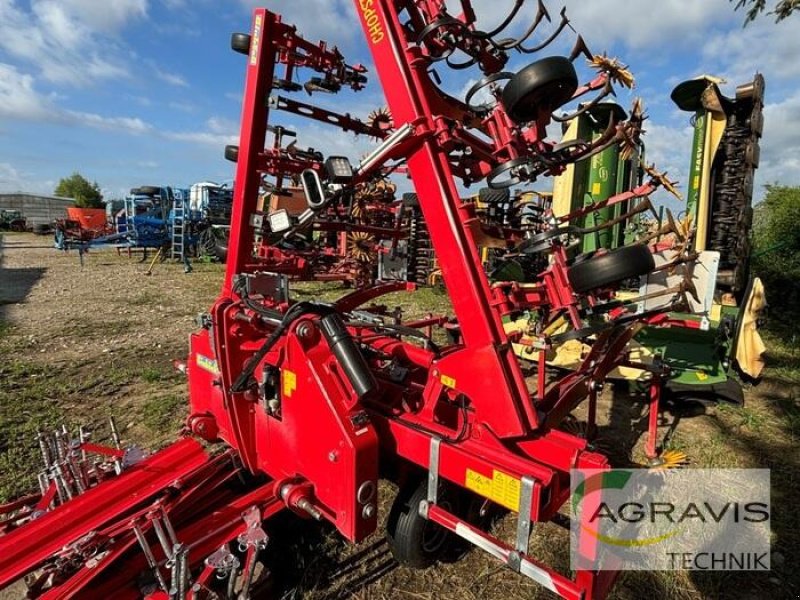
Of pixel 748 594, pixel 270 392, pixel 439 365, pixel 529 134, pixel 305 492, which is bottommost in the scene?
pixel 748 594

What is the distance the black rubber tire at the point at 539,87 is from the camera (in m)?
1.99

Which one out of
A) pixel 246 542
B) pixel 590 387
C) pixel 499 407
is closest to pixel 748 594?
pixel 590 387

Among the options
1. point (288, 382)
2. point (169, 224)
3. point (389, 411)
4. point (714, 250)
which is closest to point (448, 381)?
point (389, 411)

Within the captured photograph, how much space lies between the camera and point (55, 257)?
764 inches

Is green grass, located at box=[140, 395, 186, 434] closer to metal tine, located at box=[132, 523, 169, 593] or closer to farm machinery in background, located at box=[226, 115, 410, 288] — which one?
farm machinery in background, located at box=[226, 115, 410, 288]

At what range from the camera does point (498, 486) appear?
1.99m

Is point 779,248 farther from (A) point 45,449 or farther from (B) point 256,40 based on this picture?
(A) point 45,449

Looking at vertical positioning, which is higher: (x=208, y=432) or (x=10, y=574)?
(x=208, y=432)

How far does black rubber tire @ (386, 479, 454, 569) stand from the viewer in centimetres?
264

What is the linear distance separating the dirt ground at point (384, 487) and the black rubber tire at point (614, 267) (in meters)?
1.78

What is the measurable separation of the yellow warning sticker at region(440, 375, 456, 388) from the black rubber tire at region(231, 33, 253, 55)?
2.46 m

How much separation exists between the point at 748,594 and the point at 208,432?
3.37 m

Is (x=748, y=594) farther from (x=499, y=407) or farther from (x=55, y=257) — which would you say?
(x=55, y=257)

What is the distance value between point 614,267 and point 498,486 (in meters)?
1.10
